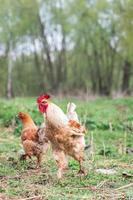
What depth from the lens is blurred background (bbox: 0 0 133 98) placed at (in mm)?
33844

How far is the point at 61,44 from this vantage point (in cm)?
3628

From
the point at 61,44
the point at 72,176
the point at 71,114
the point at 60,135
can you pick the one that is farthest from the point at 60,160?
the point at 61,44

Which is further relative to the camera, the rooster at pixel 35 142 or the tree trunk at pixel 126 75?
the tree trunk at pixel 126 75

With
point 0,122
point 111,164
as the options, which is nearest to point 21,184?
point 111,164

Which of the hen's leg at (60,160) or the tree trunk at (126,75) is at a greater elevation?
the tree trunk at (126,75)

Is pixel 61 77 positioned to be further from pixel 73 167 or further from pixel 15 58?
pixel 73 167

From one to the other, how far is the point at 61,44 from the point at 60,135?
30463 millimetres

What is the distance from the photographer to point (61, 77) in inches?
1485

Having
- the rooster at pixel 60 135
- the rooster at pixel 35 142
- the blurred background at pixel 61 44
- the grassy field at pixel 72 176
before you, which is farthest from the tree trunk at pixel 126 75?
the rooster at pixel 60 135

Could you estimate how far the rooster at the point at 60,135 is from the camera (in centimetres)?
620

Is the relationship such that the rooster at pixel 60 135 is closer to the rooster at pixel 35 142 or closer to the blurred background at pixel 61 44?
the rooster at pixel 35 142

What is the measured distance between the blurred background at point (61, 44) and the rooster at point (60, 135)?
2466 centimetres

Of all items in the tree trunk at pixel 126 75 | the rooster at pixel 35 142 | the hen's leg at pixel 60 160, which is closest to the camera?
the hen's leg at pixel 60 160

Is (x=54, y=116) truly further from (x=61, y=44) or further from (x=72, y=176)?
(x=61, y=44)
